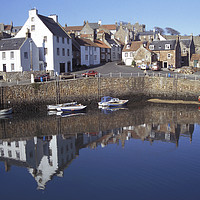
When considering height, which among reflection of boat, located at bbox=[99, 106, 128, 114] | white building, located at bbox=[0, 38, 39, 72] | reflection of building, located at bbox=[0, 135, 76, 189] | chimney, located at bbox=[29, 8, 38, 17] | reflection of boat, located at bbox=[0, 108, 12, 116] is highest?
chimney, located at bbox=[29, 8, 38, 17]

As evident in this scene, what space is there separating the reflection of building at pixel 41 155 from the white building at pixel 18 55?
2188 cm

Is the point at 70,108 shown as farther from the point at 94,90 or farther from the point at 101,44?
the point at 101,44

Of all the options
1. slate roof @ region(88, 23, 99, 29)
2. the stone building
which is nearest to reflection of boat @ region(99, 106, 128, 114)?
the stone building

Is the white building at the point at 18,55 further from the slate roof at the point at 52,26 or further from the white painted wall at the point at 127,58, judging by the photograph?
the white painted wall at the point at 127,58

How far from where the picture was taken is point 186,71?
53.4 meters

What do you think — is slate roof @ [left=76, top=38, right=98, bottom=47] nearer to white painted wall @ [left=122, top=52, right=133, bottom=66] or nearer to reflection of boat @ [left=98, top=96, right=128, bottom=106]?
white painted wall @ [left=122, top=52, right=133, bottom=66]

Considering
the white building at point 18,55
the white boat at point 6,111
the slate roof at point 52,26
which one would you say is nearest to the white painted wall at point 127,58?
the slate roof at point 52,26

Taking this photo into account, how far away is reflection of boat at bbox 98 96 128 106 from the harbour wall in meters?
1.59

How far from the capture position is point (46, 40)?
47625mm

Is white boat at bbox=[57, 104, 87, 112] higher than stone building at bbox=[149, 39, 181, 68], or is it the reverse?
stone building at bbox=[149, 39, 181, 68]

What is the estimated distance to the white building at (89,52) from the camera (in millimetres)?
60562

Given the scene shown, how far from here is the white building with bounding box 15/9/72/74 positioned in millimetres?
47188

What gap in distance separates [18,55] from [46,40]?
6.32 metres

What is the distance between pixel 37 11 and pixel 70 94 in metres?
19.2
